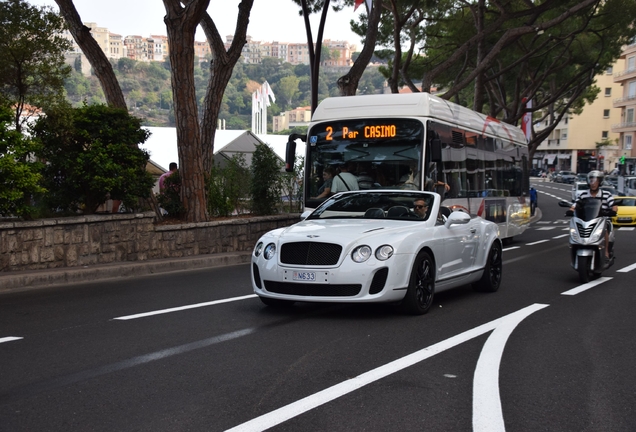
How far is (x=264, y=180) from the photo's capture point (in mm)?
17969

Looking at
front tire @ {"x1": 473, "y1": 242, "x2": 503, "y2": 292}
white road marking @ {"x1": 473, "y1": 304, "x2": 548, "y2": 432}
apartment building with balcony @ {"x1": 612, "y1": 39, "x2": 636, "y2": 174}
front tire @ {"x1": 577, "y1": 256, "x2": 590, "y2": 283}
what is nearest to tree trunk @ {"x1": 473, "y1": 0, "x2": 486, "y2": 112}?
front tire @ {"x1": 577, "y1": 256, "x2": 590, "y2": 283}

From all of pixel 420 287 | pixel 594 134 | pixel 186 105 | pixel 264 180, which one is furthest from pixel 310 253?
pixel 594 134

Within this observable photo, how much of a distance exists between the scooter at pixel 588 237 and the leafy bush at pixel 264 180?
742 cm

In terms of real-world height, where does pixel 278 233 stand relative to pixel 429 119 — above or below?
below

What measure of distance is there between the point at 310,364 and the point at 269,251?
2.58 metres

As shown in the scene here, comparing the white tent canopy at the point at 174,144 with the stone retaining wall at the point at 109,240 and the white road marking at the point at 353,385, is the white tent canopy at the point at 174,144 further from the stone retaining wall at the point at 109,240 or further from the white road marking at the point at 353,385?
the white road marking at the point at 353,385

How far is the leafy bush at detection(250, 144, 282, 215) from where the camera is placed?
1784 centimetres

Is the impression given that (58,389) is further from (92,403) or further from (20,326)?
(20,326)

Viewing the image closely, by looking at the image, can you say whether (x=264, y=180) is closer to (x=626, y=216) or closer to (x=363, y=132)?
(x=363, y=132)

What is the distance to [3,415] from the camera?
479 cm

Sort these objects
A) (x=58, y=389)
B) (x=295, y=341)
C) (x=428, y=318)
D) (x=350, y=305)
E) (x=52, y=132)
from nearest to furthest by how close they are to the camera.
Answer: (x=58, y=389)
(x=295, y=341)
(x=428, y=318)
(x=350, y=305)
(x=52, y=132)

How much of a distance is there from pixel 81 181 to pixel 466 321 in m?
7.17

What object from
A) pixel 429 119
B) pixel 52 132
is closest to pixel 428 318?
pixel 429 119

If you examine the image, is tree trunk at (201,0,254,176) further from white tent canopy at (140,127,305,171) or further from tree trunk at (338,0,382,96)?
white tent canopy at (140,127,305,171)
